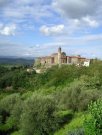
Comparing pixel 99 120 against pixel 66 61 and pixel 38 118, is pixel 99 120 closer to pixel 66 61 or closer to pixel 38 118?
pixel 38 118

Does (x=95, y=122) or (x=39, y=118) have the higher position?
(x=95, y=122)

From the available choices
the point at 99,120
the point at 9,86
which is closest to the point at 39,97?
the point at 99,120

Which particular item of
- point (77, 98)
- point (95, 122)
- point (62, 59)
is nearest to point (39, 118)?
point (77, 98)

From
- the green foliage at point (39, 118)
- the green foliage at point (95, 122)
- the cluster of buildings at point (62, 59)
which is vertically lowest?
the green foliage at point (39, 118)

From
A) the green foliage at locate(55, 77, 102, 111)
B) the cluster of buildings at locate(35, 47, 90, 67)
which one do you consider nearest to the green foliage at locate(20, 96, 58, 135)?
the green foliage at locate(55, 77, 102, 111)

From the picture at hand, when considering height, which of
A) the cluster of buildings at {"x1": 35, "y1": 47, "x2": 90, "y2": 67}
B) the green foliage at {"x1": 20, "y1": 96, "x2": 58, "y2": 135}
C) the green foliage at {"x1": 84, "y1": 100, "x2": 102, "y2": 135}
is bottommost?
the green foliage at {"x1": 20, "y1": 96, "x2": 58, "y2": 135}

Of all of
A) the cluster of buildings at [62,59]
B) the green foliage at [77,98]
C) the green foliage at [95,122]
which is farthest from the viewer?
the cluster of buildings at [62,59]

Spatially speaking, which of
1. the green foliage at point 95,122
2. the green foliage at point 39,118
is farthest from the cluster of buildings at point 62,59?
the green foliage at point 95,122

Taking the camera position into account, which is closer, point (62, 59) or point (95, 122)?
point (95, 122)

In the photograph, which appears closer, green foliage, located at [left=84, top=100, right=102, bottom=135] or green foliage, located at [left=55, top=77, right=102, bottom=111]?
green foliage, located at [left=84, top=100, right=102, bottom=135]

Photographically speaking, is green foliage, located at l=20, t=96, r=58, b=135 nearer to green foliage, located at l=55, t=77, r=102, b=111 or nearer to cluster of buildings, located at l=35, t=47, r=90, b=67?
green foliage, located at l=55, t=77, r=102, b=111

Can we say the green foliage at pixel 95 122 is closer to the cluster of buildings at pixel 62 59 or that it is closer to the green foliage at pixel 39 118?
the green foliage at pixel 39 118

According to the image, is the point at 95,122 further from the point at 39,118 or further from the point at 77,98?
the point at 77,98

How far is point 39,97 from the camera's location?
46.0 m
